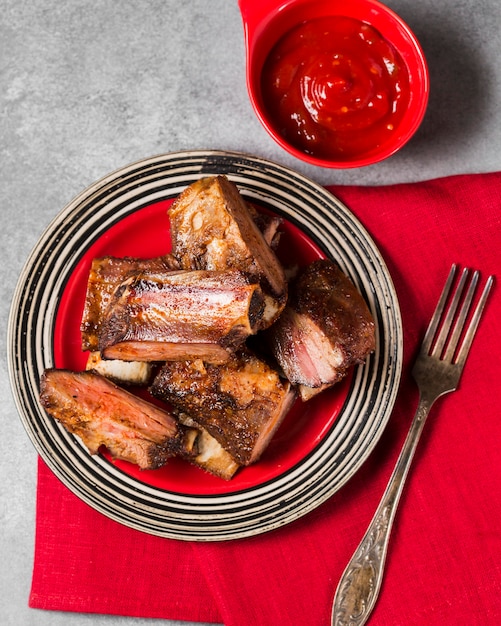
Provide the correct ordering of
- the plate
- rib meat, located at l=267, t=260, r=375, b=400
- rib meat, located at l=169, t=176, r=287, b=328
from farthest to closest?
the plate → rib meat, located at l=267, t=260, r=375, b=400 → rib meat, located at l=169, t=176, r=287, b=328

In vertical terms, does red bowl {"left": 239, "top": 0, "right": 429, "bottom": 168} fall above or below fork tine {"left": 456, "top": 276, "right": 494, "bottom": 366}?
above

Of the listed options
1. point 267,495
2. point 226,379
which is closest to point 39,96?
point 226,379

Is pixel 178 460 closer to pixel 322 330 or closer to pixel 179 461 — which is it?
pixel 179 461

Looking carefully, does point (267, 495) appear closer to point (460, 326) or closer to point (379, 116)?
→ point (460, 326)

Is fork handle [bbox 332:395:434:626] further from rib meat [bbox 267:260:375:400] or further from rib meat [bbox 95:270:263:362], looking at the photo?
rib meat [bbox 95:270:263:362]

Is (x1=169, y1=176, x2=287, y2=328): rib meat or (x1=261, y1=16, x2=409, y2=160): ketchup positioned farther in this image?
(x1=261, y1=16, x2=409, y2=160): ketchup

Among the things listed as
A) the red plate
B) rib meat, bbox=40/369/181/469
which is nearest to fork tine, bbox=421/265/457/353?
the red plate
